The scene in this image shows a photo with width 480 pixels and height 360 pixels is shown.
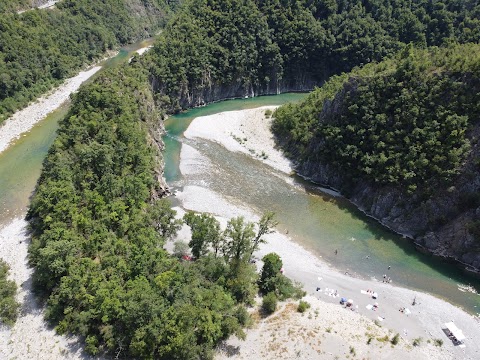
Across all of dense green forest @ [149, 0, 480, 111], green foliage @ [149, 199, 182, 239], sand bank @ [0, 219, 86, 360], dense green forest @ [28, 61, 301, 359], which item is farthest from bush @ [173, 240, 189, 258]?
dense green forest @ [149, 0, 480, 111]

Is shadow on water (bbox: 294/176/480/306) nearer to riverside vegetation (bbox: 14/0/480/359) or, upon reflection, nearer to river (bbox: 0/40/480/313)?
river (bbox: 0/40/480/313)

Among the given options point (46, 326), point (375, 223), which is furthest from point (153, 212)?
point (375, 223)

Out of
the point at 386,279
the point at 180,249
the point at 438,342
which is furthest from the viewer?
the point at 386,279

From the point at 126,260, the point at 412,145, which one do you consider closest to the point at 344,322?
the point at 126,260

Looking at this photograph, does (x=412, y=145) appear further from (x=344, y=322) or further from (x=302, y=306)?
(x=302, y=306)

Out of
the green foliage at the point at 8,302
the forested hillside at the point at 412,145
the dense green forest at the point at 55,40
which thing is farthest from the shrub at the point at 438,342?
the dense green forest at the point at 55,40

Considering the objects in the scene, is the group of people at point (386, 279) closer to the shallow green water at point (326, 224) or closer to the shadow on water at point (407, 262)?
the shallow green water at point (326, 224)
